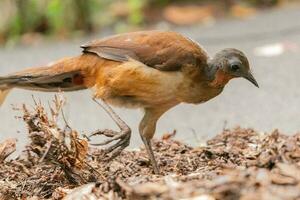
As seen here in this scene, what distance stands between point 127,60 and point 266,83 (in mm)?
3797

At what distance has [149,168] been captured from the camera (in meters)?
5.06

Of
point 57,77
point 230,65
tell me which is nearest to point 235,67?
point 230,65

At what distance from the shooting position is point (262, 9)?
1268cm

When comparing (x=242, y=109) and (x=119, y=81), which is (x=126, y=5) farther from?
(x=119, y=81)

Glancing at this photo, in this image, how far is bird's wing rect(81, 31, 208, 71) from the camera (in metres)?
4.95

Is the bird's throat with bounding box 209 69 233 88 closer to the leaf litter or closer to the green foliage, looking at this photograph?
the leaf litter

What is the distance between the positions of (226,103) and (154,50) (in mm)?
3037

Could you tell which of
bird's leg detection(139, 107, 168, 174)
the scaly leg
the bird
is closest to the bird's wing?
the bird

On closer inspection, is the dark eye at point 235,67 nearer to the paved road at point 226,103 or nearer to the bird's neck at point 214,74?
the bird's neck at point 214,74

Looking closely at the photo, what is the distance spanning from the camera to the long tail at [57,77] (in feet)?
16.7

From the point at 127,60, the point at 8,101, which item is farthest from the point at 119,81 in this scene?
the point at 8,101

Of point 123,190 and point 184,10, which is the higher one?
point 184,10

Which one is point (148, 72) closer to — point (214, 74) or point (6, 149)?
point (214, 74)

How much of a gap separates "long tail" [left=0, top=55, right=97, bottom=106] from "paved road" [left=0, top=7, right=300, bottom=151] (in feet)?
4.33
